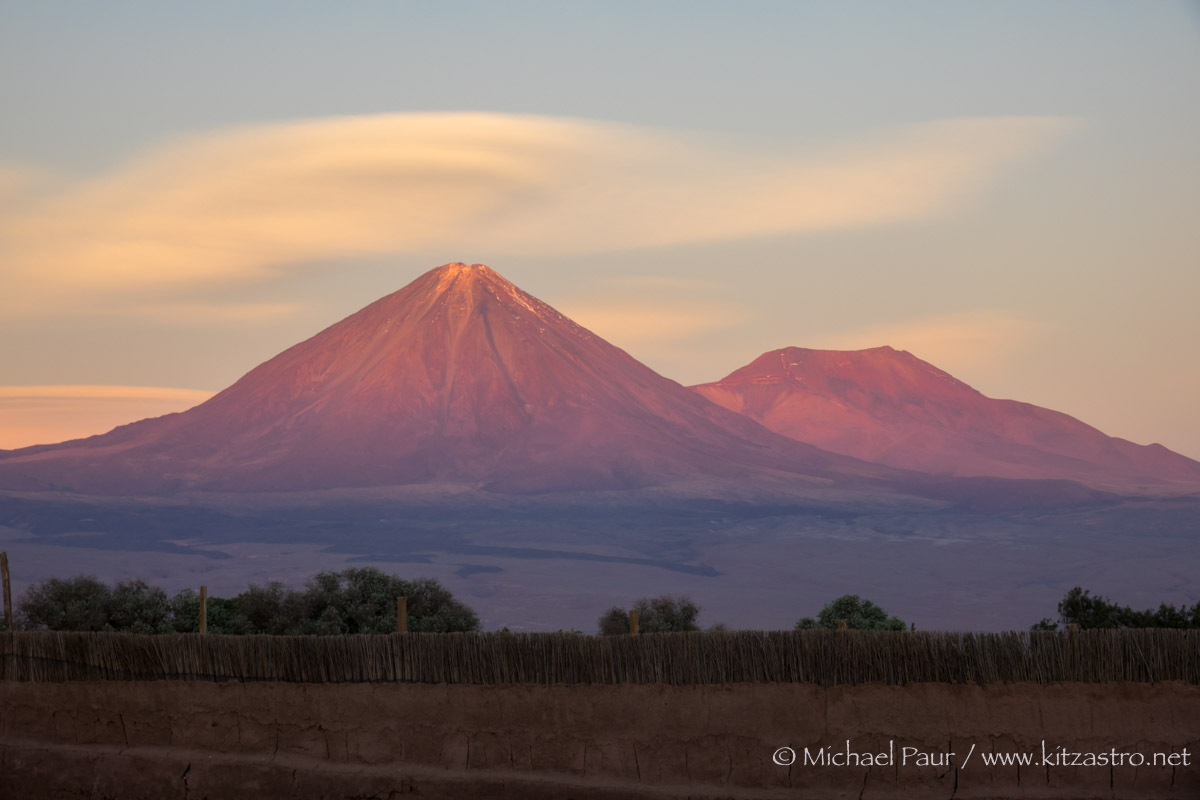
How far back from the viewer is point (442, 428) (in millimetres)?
175750

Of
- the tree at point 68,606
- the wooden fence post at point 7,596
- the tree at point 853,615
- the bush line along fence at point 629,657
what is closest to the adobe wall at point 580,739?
the bush line along fence at point 629,657

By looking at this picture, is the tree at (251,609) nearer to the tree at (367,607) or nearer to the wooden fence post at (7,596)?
the tree at (367,607)

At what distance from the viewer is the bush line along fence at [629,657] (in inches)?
376

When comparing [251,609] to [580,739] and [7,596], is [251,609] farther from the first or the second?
[580,739]

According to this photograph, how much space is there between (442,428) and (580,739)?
167110 mm

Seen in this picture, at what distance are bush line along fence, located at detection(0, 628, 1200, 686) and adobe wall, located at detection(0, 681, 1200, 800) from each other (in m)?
0.12

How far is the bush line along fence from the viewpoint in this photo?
9.56 metres

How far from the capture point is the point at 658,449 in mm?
165875

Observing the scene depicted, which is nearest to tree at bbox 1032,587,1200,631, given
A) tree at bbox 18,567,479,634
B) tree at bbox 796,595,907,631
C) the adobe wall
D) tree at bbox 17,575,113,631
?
tree at bbox 796,595,907,631

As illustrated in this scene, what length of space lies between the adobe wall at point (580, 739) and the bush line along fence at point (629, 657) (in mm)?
121

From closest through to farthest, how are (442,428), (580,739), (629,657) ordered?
1. (580,739)
2. (629,657)
3. (442,428)

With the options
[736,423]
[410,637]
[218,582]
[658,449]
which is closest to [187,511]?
[218,582]

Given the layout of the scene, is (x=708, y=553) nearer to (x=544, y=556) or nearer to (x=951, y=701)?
(x=544, y=556)

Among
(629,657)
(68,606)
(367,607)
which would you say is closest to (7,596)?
(629,657)
